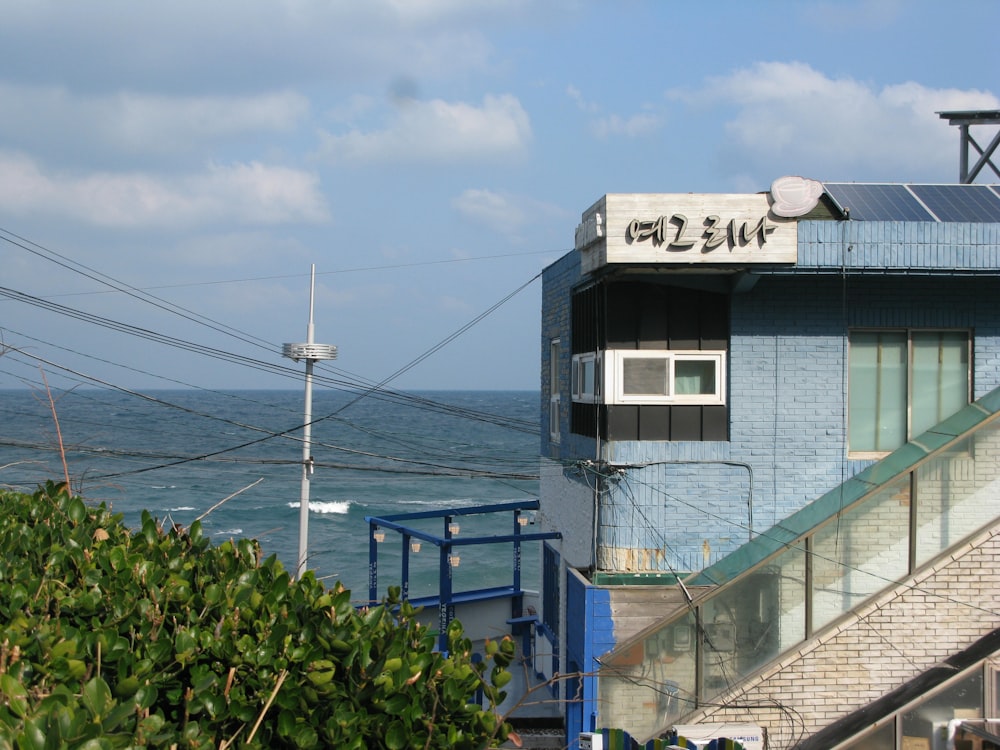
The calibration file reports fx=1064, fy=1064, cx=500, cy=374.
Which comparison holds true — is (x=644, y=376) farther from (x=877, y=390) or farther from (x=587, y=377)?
(x=877, y=390)

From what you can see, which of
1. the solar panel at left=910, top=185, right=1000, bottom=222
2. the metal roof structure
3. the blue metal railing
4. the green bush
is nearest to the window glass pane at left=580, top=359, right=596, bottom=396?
the blue metal railing

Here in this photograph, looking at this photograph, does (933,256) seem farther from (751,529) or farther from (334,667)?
Result: (334,667)

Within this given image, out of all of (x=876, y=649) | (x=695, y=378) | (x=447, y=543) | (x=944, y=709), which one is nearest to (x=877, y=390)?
(x=695, y=378)

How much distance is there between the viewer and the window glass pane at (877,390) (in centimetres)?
1304

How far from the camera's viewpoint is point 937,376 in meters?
13.1

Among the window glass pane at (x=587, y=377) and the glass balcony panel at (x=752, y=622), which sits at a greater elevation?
the window glass pane at (x=587, y=377)

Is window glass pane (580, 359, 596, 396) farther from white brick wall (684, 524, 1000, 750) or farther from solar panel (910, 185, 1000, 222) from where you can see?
solar panel (910, 185, 1000, 222)

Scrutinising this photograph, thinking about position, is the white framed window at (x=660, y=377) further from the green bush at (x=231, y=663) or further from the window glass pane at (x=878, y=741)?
the green bush at (x=231, y=663)

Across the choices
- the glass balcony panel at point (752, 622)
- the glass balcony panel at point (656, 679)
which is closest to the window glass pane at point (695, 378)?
the glass balcony panel at point (752, 622)

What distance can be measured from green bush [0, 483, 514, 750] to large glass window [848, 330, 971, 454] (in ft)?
29.8

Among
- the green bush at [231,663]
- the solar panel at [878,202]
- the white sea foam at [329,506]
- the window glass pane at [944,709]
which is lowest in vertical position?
the white sea foam at [329,506]

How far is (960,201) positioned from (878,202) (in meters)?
1.21

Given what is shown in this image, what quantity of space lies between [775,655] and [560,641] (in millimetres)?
3695

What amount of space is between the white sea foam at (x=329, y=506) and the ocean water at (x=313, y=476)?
12 cm
